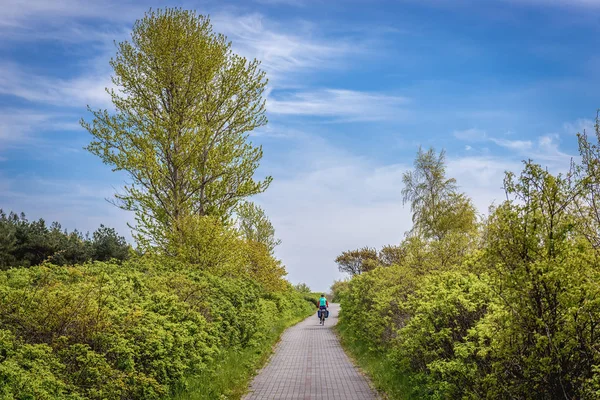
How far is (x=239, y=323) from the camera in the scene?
15.7 metres

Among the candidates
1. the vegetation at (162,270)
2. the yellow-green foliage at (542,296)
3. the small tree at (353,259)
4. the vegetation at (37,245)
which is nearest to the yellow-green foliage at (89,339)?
the vegetation at (162,270)

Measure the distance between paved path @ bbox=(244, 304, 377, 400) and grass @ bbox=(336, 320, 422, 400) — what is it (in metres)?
0.28

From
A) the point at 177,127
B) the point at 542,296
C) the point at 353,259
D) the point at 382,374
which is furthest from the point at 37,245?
the point at 353,259

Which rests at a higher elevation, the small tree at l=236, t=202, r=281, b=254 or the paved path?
A: the small tree at l=236, t=202, r=281, b=254

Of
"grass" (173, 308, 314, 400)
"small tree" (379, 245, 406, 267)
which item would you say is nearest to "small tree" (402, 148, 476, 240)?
"small tree" (379, 245, 406, 267)

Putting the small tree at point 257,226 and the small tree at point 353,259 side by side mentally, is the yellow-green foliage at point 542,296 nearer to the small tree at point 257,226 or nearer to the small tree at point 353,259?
the small tree at point 257,226

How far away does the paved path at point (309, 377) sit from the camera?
10734 mm

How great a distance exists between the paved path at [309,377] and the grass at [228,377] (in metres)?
0.29

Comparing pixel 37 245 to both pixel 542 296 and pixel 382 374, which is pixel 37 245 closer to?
pixel 382 374

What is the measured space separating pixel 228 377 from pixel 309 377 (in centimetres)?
250

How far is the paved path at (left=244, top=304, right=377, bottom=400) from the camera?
10.7 metres

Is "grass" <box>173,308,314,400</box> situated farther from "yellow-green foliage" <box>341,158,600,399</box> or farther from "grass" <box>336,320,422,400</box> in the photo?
"yellow-green foliage" <box>341,158,600,399</box>

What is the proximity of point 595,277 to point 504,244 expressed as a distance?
0.91 meters

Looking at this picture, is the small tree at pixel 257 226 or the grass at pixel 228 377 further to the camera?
the small tree at pixel 257 226
